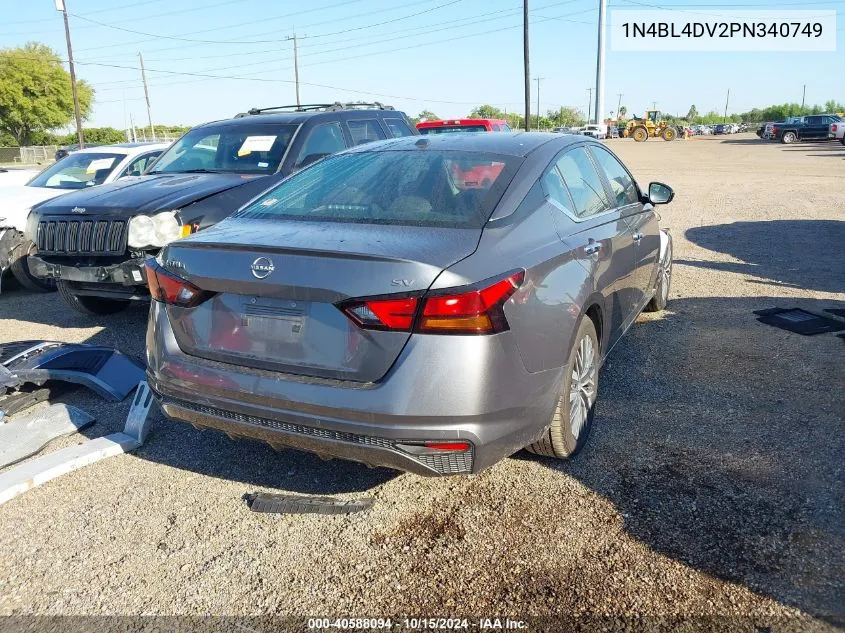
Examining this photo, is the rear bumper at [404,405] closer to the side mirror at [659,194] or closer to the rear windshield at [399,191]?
the rear windshield at [399,191]

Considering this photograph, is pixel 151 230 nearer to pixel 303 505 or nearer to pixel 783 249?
pixel 303 505

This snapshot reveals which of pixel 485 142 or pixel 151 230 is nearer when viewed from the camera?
pixel 485 142

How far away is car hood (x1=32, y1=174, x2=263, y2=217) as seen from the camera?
550 centimetres

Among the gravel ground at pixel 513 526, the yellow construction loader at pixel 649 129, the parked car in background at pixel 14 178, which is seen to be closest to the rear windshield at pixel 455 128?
the parked car in background at pixel 14 178

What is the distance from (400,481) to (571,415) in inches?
35.6

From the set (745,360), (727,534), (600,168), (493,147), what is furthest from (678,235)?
(727,534)

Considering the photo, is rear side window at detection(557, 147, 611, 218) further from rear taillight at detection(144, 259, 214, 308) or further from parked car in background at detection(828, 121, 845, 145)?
parked car in background at detection(828, 121, 845, 145)

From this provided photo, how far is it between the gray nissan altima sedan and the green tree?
70.4 metres

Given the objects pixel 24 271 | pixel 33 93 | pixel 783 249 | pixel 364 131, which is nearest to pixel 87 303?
pixel 24 271

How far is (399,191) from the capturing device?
332cm

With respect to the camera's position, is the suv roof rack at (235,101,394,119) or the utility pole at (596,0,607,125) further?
the utility pole at (596,0,607,125)

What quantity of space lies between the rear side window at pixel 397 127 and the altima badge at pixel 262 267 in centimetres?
556

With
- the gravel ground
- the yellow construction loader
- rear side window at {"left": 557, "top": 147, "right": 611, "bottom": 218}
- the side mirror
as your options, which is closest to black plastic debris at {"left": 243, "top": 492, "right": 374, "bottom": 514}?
the gravel ground

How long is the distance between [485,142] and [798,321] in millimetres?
3591
